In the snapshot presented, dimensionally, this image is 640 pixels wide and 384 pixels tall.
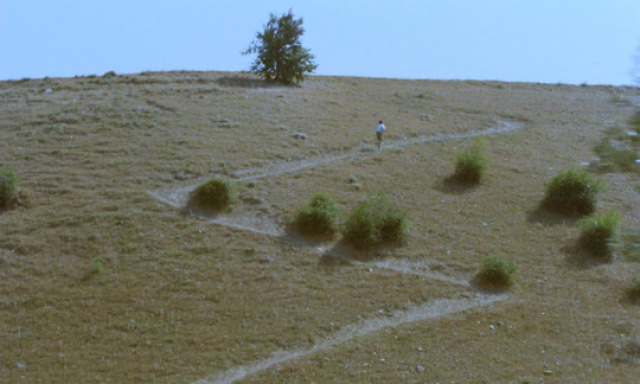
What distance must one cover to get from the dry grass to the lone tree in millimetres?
7078

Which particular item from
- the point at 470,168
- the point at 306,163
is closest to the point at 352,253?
the point at 306,163

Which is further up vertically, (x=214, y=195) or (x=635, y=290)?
(x=214, y=195)

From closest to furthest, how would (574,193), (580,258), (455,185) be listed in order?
1. (580,258)
2. (574,193)
3. (455,185)

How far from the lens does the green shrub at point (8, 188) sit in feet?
57.0

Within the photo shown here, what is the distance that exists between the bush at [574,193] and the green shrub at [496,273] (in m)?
5.42

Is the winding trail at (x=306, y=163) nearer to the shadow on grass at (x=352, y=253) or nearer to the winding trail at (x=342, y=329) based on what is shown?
the winding trail at (x=342, y=329)

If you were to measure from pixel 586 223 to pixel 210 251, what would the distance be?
11225 millimetres

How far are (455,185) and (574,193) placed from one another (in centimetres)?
394

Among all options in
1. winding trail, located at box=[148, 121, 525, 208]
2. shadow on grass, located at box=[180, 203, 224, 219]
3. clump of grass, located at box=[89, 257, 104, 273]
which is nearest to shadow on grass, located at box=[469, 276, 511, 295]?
winding trail, located at box=[148, 121, 525, 208]

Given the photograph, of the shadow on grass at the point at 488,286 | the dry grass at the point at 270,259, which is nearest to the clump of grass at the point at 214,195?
the dry grass at the point at 270,259

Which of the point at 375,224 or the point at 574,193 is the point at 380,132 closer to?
the point at 574,193

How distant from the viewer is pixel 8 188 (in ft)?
57.3

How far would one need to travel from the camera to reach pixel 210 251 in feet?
53.2

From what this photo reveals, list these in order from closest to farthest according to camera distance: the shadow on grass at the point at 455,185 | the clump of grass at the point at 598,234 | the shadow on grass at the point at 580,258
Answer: the shadow on grass at the point at 580,258, the clump of grass at the point at 598,234, the shadow on grass at the point at 455,185
